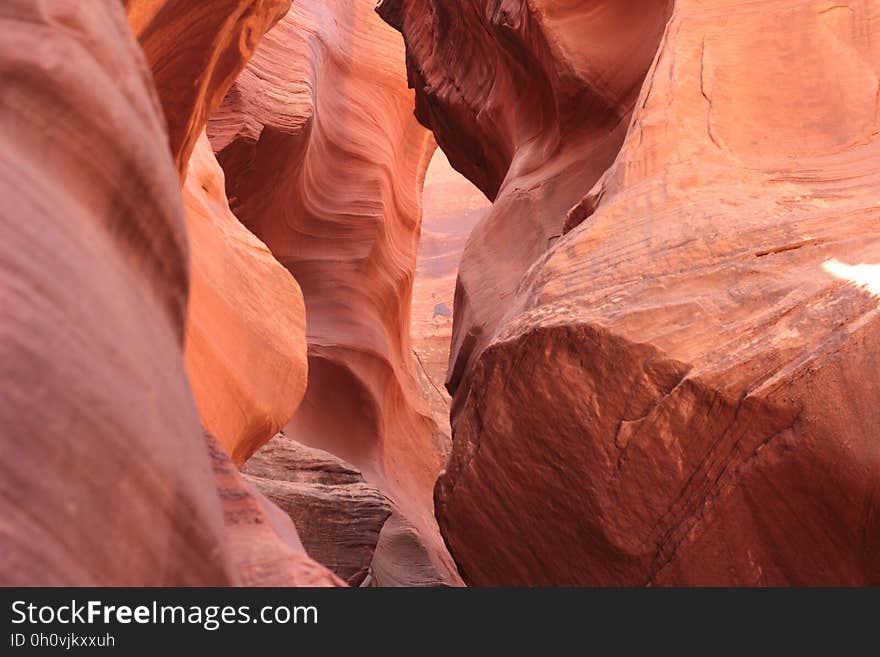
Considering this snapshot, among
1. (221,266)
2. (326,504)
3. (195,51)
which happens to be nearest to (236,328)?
(221,266)

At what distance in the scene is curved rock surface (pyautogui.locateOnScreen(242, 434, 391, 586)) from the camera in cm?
681

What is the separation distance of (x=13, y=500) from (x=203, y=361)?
2779mm

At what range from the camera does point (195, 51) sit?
3.70 meters

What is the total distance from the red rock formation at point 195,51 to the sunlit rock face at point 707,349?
51.0 inches

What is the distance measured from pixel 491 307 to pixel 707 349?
2.43m

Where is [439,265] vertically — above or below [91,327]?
below

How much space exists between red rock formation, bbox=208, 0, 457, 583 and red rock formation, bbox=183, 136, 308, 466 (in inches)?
131

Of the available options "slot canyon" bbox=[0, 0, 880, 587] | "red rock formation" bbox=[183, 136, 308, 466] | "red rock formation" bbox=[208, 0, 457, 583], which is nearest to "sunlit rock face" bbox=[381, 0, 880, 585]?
"slot canyon" bbox=[0, 0, 880, 587]

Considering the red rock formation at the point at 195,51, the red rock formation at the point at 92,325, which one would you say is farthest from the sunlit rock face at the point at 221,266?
the red rock formation at the point at 92,325

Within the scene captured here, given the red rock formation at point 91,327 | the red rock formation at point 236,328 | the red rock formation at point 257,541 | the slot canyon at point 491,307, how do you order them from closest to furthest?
1. the red rock formation at point 91,327
2. the slot canyon at point 491,307
3. the red rock formation at point 257,541
4. the red rock formation at point 236,328

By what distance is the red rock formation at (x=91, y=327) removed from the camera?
5.07ft

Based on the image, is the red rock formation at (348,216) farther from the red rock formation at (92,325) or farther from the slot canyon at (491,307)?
the red rock formation at (92,325)

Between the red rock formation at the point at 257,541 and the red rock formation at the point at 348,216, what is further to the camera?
the red rock formation at the point at 348,216

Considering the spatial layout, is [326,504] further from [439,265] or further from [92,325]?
[439,265]
